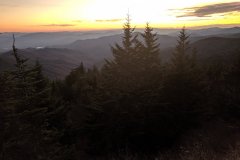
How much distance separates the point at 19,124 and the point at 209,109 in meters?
21.6

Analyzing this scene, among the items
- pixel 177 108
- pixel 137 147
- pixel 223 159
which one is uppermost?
pixel 223 159

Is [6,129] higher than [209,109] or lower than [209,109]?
higher

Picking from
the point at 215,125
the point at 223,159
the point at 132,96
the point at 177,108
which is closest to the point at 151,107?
the point at 132,96

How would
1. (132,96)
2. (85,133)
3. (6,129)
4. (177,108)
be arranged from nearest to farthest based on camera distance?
(6,129), (132,96), (85,133), (177,108)

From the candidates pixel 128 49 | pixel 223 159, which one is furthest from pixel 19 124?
pixel 128 49

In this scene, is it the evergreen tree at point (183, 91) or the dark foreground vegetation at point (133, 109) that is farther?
the evergreen tree at point (183, 91)

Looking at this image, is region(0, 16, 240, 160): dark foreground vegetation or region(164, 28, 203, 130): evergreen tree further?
region(164, 28, 203, 130): evergreen tree

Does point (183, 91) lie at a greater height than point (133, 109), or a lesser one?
greater

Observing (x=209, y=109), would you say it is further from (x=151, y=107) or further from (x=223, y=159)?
(x=223, y=159)

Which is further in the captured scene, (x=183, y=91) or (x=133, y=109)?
(x=183, y=91)

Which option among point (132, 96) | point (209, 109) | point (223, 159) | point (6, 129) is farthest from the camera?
point (209, 109)

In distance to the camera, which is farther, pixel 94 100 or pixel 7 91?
pixel 94 100

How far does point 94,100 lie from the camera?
25.5m

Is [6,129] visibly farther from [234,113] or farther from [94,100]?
[234,113]
